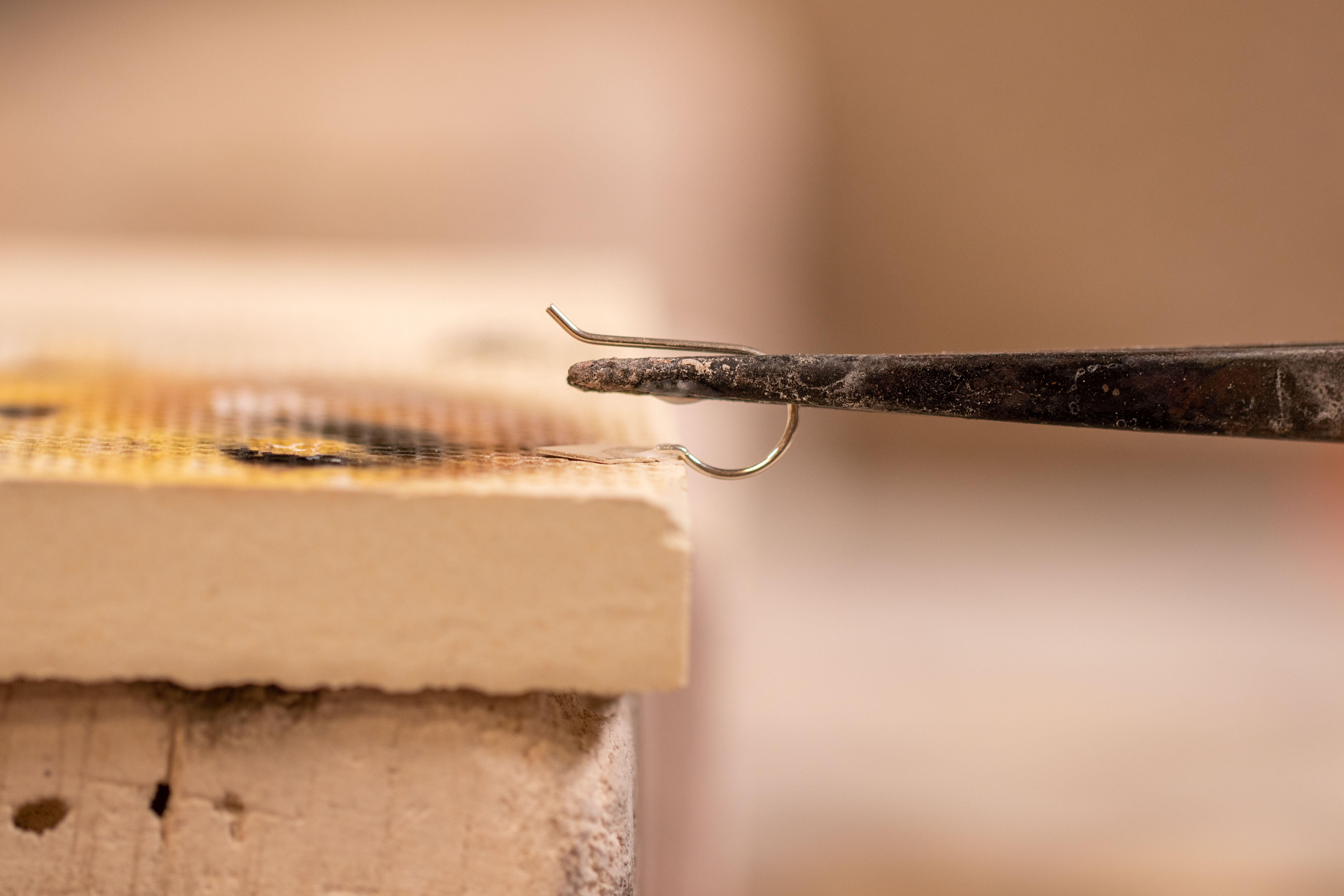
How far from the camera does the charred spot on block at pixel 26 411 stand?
1.38ft

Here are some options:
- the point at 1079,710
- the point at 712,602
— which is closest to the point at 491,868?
the point at 712,602

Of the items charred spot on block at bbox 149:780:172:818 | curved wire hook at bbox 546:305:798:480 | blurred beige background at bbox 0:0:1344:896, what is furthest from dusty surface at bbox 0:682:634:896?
blurred beige background at bbox 0:0:1344:896

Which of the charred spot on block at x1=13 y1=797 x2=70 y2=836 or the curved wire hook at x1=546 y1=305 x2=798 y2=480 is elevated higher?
the curved wire hook at x1=546 y1=305 x2=798 y2=480

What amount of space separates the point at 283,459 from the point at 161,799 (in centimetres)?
12

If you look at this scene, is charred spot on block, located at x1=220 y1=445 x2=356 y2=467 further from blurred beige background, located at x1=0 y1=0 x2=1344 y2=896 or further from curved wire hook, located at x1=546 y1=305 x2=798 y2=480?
blurred beige background, located at x1=0 y1=0 x2=1344 y2=896

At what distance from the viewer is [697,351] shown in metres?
0.44

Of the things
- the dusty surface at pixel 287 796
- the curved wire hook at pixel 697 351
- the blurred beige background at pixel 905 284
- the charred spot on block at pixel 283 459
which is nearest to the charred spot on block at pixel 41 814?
the dusty surface at pixel 287 796

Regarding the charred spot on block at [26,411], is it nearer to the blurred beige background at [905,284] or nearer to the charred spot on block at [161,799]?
the charred spot on block at [161,799]

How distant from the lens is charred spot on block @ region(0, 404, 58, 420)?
1.38ft

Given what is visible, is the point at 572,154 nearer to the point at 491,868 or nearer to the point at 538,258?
the point at 538,258

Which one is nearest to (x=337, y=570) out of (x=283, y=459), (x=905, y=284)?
(x=283, y=459)

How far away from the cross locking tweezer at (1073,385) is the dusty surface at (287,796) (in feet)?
0.44

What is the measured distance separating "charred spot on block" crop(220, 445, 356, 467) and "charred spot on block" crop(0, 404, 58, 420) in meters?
0.11

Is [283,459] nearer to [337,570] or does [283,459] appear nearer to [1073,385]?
[337,570]
